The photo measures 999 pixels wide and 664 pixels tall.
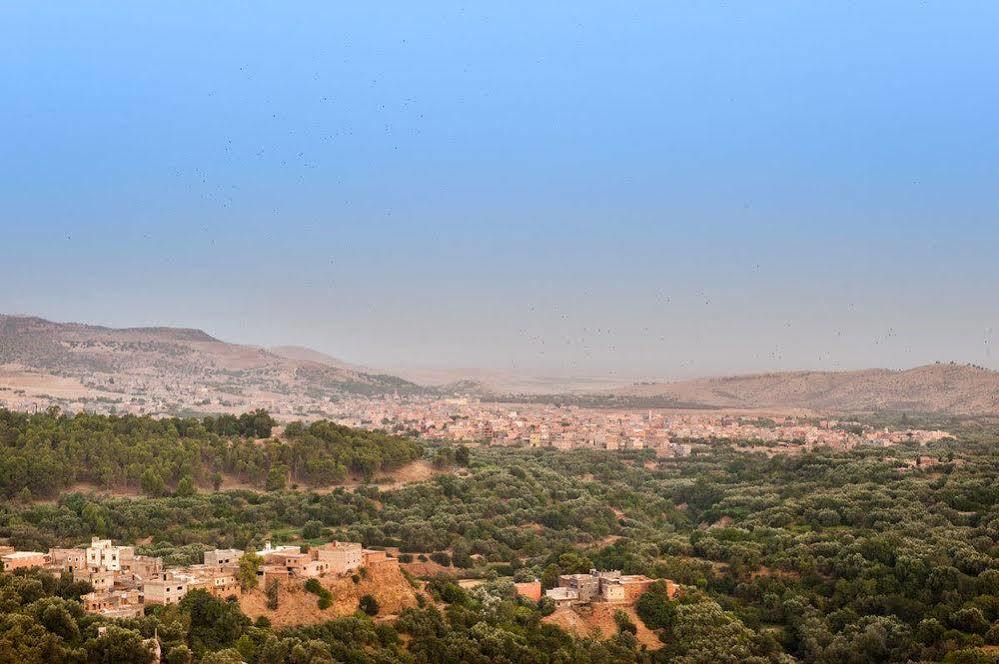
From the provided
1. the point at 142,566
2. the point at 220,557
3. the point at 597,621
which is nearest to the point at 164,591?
the point at 142,566

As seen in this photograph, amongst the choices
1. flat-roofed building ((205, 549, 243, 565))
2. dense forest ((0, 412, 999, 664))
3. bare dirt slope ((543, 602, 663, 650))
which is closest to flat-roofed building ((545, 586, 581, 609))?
bare dirt slope ((543, 602, 663, 650))

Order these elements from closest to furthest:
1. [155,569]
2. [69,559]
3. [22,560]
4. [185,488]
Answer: [22,560] < [69,559] < [155,569] < [185,488]

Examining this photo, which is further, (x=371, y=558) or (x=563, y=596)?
(x=563, y=596)

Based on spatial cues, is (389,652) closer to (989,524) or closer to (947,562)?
(947,562)

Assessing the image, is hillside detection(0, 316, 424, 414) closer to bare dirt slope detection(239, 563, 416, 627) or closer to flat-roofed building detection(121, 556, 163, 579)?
flat-roofed building detection(121, 556, 163, 579)

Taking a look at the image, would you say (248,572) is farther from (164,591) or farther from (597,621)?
(597,621)

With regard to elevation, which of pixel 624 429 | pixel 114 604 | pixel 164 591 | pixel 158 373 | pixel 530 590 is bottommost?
pixel 530 590

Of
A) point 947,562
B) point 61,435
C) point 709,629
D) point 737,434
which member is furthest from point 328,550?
point 737,434

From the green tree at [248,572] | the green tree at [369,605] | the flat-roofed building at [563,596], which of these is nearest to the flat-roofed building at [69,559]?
the green tree at [248,572]

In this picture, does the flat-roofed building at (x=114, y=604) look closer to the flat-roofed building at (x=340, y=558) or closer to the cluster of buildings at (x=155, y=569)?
the cluster of buildings at (x=155, y=569)
